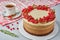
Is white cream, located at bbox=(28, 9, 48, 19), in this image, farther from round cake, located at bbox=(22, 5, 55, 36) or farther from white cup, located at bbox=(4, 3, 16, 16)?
white cup, located at bbox=(4, 3, 16, 16)

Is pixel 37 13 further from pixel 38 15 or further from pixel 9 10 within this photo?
pixel 9 10

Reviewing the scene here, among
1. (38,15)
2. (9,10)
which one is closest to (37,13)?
(38,15)

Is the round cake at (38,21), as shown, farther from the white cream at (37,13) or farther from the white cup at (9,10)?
the white cup at (9,10)

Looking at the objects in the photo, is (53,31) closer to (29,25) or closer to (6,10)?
(29,25)

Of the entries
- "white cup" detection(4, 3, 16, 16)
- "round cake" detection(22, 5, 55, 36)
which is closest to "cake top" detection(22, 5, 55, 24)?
"round cake" detection(22, 5, 55, 36)

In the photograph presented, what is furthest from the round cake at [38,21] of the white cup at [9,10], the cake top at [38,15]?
the white cup at [9,10]

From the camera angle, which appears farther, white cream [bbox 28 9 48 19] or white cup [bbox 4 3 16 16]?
white cup [bbox 4 3 16 16]

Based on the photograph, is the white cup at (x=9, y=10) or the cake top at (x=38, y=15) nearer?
the cake top at (x=38, y=15)

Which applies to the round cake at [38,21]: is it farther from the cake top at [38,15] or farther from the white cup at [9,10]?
the white cup at [9,10]
